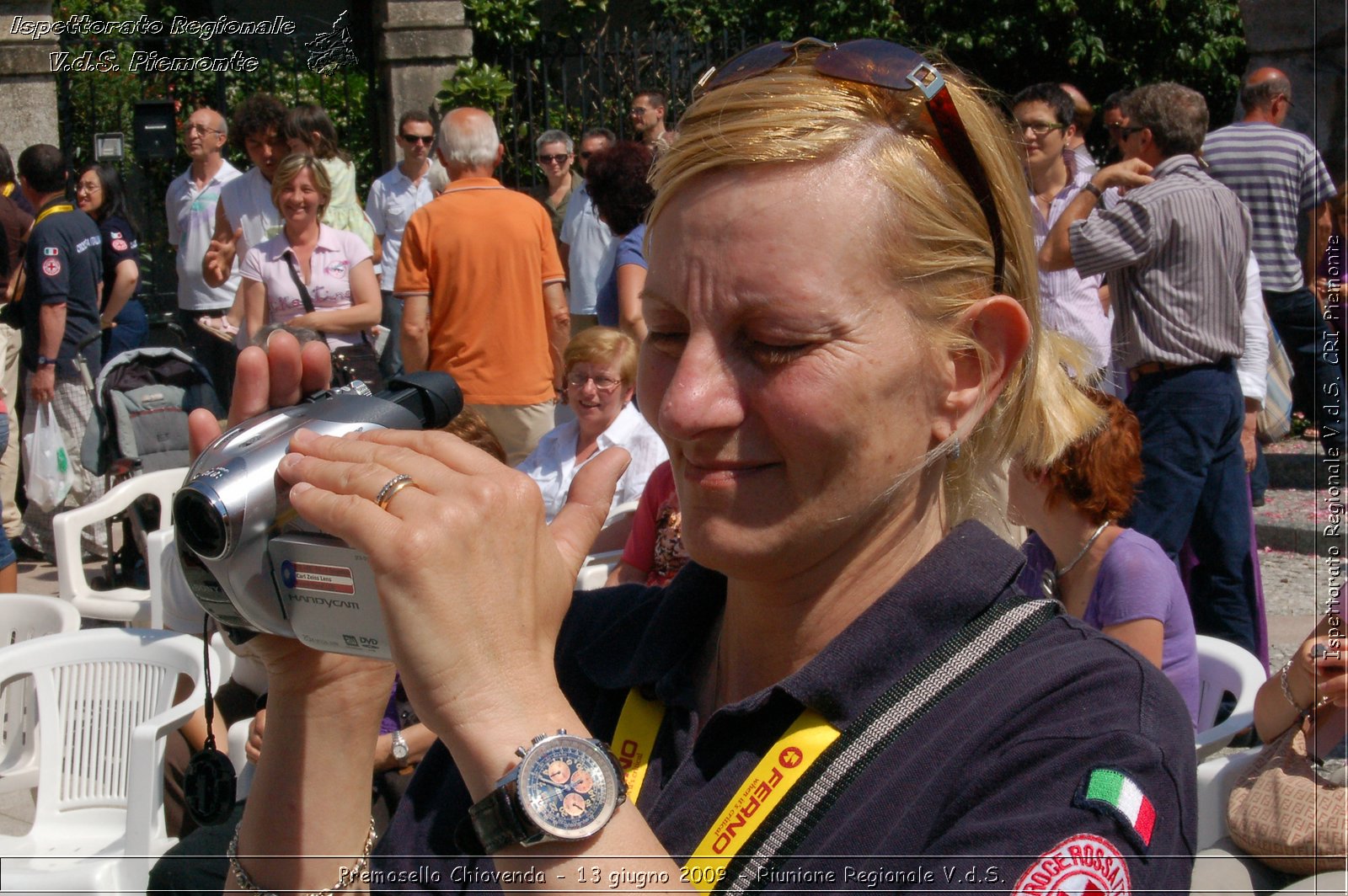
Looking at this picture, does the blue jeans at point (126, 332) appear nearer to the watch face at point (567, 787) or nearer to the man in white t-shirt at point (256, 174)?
the man in white t-shirt at point (256, 174)

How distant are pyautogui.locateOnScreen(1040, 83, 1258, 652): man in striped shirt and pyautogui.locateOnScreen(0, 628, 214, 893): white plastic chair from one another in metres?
3.03

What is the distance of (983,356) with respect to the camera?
1.25 meters

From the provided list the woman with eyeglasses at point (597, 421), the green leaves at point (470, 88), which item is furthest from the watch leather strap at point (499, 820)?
the green leaves at point (470, 88)

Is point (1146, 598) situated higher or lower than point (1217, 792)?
higher

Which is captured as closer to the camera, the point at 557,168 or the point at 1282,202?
the point at 1282,202

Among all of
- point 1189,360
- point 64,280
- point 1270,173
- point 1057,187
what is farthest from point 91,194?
point 1270,173

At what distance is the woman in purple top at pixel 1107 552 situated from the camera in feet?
9.66

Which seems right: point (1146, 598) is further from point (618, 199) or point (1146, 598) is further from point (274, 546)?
point (618, 199)

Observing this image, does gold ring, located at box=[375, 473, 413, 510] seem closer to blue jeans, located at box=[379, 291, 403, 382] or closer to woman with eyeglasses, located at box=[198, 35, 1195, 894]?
woman with eyeglasses, located at box=[198, 35, 1195, 894]

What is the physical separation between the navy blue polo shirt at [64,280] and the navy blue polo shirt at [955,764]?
6115 millimetres

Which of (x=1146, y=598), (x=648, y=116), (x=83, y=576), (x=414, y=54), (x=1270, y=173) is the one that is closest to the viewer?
(x=1146, y=598)

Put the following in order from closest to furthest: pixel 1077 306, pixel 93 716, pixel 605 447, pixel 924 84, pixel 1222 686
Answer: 1. pixel 924 84
2. pixel 1222 686
3. pixel 93 716
4. pixel 605 447
5. pixel 1077 306

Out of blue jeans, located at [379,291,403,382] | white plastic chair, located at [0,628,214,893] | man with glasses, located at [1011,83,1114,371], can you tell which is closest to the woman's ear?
white plastic chair, located at [0,628,214,893]

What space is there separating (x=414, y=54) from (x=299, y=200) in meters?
4.65
